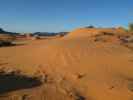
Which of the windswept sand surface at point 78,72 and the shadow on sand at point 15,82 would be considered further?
the shadow on sand at point 15,82

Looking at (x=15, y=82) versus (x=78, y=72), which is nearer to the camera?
(x=15, y=82)

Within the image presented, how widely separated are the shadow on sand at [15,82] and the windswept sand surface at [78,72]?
22 centimetres

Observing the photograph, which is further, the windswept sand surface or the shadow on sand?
→ the shadow on sand

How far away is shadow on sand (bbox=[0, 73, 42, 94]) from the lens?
6.81m

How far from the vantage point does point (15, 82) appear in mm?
7383

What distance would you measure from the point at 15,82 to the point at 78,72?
2.42m

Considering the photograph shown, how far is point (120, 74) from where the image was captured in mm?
8828

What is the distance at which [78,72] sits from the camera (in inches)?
353

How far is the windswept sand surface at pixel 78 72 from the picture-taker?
21.7ft

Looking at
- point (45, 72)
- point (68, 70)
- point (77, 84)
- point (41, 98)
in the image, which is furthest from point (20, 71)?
point (41, 98)

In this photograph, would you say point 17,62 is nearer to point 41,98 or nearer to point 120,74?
point 120,74

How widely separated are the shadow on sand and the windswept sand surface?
8.7 inches

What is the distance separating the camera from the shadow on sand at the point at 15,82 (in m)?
6.81

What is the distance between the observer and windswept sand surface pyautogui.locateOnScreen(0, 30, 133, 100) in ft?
21.7
